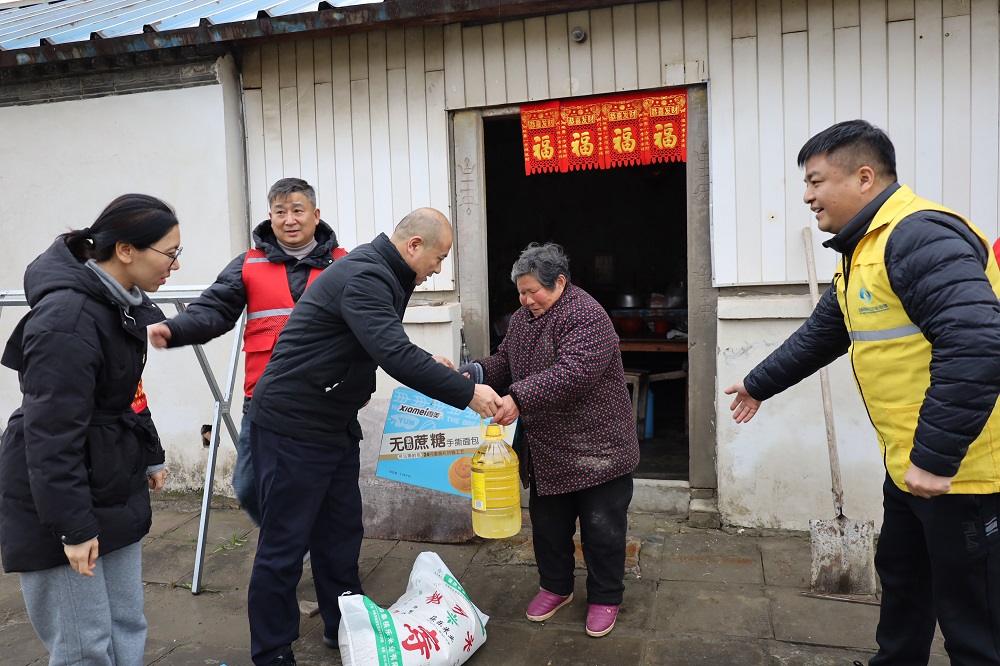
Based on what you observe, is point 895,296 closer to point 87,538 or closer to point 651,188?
point 87,538

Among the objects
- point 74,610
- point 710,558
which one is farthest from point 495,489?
point 74,610

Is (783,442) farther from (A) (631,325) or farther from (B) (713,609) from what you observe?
(A) (631,325)

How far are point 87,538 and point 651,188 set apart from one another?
8.24m

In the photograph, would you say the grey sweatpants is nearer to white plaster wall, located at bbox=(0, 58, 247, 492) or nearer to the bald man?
the bald man

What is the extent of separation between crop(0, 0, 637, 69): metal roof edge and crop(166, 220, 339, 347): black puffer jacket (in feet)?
5.32

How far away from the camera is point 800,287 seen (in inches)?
186

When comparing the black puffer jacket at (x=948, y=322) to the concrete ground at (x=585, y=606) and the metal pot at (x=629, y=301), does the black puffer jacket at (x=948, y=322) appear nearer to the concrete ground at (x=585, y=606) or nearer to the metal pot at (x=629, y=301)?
the concrete ground at (x=585, y=606)

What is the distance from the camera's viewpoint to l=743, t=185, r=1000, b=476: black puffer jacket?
2174 mm

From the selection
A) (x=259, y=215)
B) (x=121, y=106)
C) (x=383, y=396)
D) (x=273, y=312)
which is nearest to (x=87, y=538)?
(x=273, y=312)

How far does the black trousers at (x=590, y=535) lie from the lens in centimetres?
370

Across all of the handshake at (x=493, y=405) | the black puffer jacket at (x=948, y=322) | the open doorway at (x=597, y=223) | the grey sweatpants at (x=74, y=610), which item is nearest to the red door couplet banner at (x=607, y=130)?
the handshake at (x=493, y=405)

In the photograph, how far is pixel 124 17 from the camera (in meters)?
6.25

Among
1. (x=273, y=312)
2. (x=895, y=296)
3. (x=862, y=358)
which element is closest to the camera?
(x=895, y=296)

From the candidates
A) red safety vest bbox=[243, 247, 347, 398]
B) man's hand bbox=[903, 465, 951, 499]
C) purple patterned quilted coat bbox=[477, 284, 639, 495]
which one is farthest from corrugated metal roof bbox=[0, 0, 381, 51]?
man's hand bbox=[903, 465, 951, 499]
